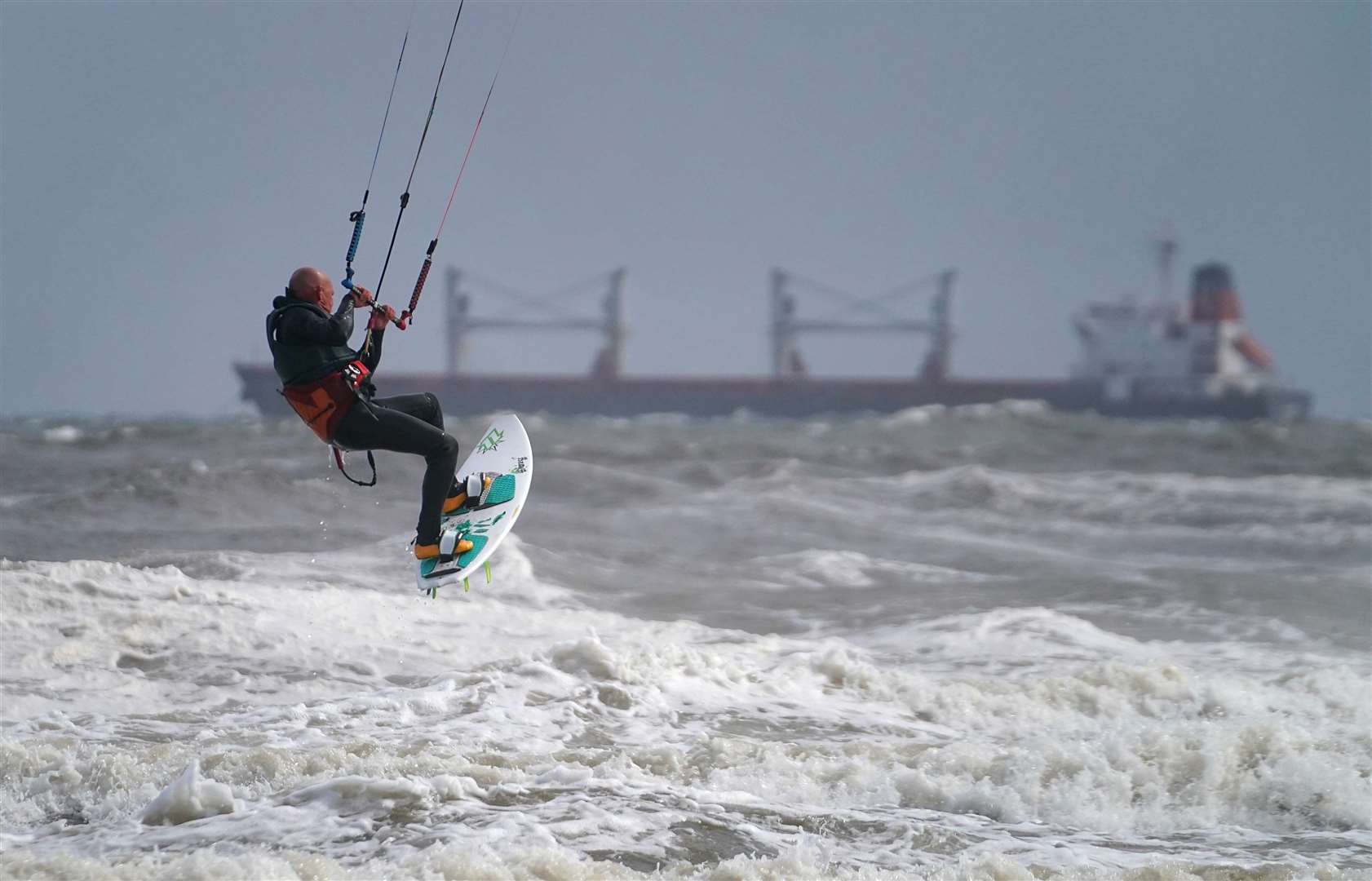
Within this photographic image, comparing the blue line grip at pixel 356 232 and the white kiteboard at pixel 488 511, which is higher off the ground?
the blue line grip at pixel 356 232

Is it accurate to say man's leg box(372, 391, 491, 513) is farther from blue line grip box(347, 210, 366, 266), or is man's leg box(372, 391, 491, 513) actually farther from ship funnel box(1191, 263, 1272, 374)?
ship funnel box(1191, 263, 1272, 374)

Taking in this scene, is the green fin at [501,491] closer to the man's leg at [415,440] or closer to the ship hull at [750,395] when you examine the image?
the man's leg at [415,440]

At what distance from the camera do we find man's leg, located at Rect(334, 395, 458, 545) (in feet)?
17.3

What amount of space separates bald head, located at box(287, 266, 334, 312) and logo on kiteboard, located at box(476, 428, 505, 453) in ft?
5.19

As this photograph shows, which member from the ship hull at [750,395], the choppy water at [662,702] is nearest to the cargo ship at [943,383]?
the ship hull at [750,395]

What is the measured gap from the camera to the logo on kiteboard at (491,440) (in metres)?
6.62

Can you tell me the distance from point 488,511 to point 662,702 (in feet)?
4.43

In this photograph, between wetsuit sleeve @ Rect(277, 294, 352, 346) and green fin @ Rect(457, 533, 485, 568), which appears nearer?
wetsuit sleeve @ Rect(277, 294, 352, 346)

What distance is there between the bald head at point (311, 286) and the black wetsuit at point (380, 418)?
0.14 ft

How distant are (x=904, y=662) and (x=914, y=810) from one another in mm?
3114

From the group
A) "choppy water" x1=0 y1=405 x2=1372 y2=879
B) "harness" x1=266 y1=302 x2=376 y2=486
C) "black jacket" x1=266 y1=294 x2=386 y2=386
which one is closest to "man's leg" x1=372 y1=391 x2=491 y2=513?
"harness" x1=266 y1=302 x2=376 y2=486

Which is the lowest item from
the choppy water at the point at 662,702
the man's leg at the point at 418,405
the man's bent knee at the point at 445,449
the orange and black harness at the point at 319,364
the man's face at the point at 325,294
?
the choppy water at the point at 662,702


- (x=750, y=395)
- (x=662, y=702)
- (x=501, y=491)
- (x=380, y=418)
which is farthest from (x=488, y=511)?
(x=750, y=395)

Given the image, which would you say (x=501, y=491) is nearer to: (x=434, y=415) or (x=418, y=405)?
(x=434, y=415)
